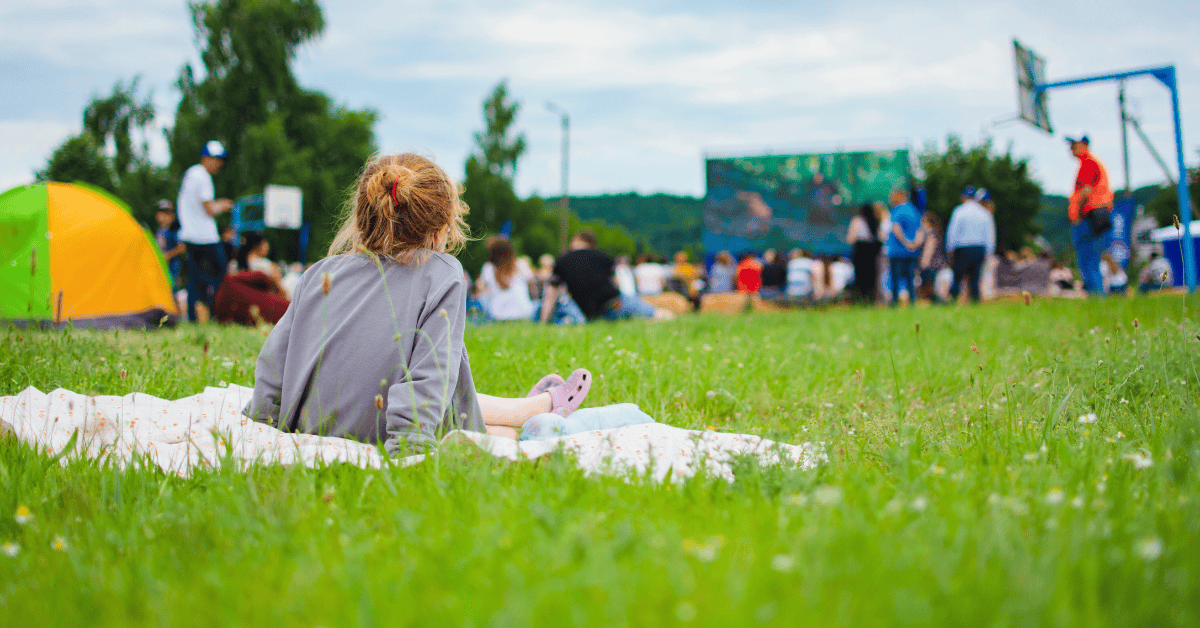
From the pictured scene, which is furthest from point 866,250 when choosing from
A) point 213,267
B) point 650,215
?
point 650,215

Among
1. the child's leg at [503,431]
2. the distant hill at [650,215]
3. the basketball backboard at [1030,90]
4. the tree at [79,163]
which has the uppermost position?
the distant hill at [650,215]

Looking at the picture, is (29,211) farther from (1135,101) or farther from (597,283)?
(1135,101)

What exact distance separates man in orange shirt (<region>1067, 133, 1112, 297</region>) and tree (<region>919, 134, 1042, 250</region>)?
36032mm

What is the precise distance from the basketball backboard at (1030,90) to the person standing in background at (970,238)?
4.24 metres

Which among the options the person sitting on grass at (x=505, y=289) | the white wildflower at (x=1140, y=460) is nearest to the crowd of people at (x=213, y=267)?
the person sitting on grass at (x=505, y=289)

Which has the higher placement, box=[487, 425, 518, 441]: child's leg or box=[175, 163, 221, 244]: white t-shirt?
box=[175, 163, 221, 244]: white t-shirt

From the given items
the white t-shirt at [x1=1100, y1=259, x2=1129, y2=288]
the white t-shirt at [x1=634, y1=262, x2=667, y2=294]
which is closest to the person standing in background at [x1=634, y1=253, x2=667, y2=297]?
the white t-shirt at [x1=634, y1=262, x2=667, y2=294]

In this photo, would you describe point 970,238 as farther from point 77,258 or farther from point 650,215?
point 650,215

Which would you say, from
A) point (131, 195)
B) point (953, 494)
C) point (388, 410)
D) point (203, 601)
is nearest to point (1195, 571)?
point (953, 494)

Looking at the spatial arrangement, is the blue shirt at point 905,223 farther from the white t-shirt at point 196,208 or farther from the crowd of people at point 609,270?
the white t-shirt at point 196,208

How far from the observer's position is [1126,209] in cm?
1683

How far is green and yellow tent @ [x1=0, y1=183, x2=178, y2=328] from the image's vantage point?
6.44 metres

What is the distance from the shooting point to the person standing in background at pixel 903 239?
1023cm

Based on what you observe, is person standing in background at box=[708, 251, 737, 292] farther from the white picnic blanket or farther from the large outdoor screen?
the white picnic blanket
